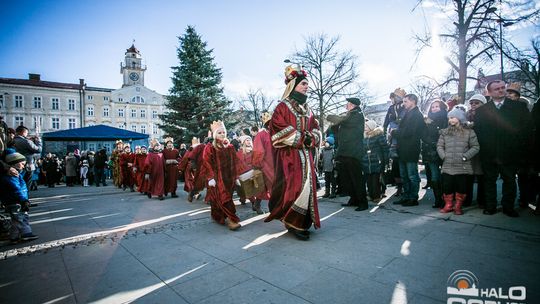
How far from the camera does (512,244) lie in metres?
3.15

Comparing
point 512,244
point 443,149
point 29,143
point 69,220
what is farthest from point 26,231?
point 443,149

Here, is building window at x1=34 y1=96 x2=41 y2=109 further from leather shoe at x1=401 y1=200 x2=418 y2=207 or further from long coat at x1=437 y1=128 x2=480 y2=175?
long coat at x1=437 y1=128 x2=480 y2=175

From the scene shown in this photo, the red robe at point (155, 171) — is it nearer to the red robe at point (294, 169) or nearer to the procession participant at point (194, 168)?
the procession participant at point (194, 168)

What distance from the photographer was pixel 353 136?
5.49m

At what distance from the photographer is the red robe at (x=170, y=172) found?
906 cm

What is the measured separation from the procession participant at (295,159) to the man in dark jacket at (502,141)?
305 centimetres

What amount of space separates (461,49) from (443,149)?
10608mm

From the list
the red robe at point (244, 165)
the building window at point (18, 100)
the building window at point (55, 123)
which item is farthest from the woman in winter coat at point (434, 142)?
the building window at point (18, 100)

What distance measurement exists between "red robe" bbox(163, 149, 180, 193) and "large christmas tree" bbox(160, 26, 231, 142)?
10542 millimetres

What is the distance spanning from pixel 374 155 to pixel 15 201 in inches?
268

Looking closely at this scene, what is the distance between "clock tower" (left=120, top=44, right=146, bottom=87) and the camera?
189 ft

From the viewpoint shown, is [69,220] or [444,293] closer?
[444,293]

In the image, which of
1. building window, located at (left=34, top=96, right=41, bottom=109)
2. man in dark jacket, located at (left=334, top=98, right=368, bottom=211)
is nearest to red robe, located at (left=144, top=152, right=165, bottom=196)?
man in dark jacket, located at (left=334, top=98, right=368, bottom=211)

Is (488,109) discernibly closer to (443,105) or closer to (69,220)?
(443,105)
